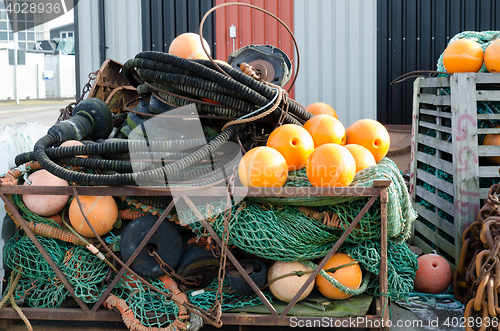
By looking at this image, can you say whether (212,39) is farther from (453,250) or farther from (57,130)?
(453,250)

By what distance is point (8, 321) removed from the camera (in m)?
2.91

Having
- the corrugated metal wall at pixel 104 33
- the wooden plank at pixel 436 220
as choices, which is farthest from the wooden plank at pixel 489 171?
the corrugated metal wall at pixel 104 33

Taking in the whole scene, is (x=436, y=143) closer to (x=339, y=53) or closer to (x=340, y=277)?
(x=340, y=277)

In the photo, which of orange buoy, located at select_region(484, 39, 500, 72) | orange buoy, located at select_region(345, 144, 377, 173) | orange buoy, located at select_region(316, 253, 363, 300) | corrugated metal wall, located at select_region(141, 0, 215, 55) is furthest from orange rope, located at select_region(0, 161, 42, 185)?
corrugated metal wall, located at select_region(141, 0, 215, 55)

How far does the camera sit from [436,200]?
396 centimetres

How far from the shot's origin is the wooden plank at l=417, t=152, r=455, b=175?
3718 millimetres

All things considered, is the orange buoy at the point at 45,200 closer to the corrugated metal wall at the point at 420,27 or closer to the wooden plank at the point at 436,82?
the wooden plank at the point at 436,82

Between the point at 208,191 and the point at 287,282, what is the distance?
787 millimetres

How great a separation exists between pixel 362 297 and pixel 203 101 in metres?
1.81

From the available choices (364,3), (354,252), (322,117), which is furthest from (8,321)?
(364,3)

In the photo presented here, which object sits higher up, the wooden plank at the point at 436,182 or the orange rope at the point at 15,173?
the orange rope at the point at 15,173

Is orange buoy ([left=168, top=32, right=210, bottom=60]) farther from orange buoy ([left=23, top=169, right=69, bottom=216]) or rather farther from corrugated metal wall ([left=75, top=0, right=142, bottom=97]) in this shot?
corrugated metal wall ([left=75, top=0, right=142, bottom=97])

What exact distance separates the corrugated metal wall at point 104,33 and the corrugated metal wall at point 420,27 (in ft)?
12.9

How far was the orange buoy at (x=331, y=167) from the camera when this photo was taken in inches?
103
